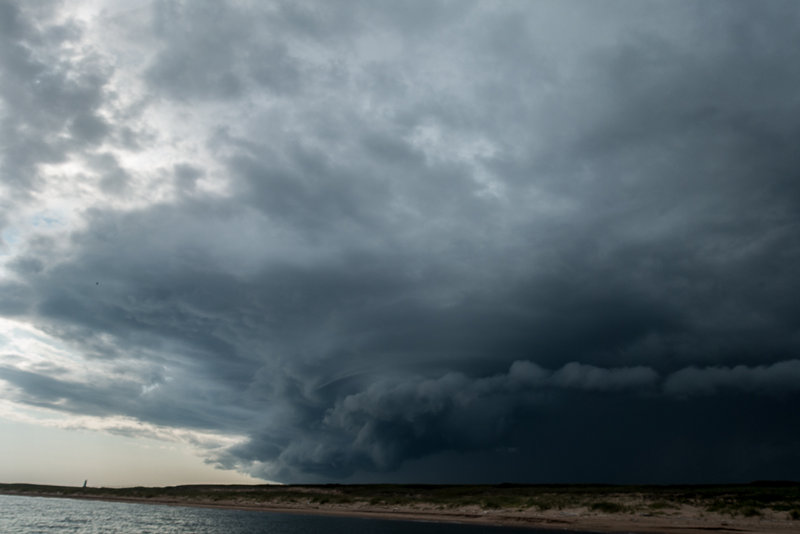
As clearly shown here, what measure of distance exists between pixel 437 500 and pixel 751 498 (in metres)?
64.5

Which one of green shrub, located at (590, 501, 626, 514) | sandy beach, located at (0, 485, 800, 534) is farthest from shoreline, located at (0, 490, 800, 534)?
green shrub, located at (590, 501, 626, 514)

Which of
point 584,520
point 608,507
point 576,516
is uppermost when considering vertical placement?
point 608,507

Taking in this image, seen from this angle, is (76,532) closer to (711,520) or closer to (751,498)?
(711,520)

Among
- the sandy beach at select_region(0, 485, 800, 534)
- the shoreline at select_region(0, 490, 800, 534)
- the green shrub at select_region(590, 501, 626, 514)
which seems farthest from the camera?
the green shrub at select_region(590, 501, 626, 514)

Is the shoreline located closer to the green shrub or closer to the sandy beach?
the sandy beach

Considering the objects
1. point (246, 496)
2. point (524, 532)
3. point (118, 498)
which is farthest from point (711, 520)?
point (118, 498)

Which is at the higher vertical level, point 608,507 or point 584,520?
point 608,507

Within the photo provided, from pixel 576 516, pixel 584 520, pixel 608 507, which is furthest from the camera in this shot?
pixel 576 516

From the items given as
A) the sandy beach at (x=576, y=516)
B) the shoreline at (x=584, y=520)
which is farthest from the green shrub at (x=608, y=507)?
the shoreline at (x=584, y=520)

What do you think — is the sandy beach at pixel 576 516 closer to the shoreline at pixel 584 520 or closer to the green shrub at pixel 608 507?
the shoreline at pixel 584 520

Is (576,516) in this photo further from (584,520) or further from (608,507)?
(608,507)

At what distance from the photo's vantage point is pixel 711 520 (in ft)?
232

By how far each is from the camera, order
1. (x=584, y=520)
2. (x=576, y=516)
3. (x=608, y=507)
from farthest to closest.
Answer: (x=576, y=516) < (x=608, y=507) < (x=584, y=520)

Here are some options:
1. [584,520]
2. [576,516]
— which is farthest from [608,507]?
[584,520]
